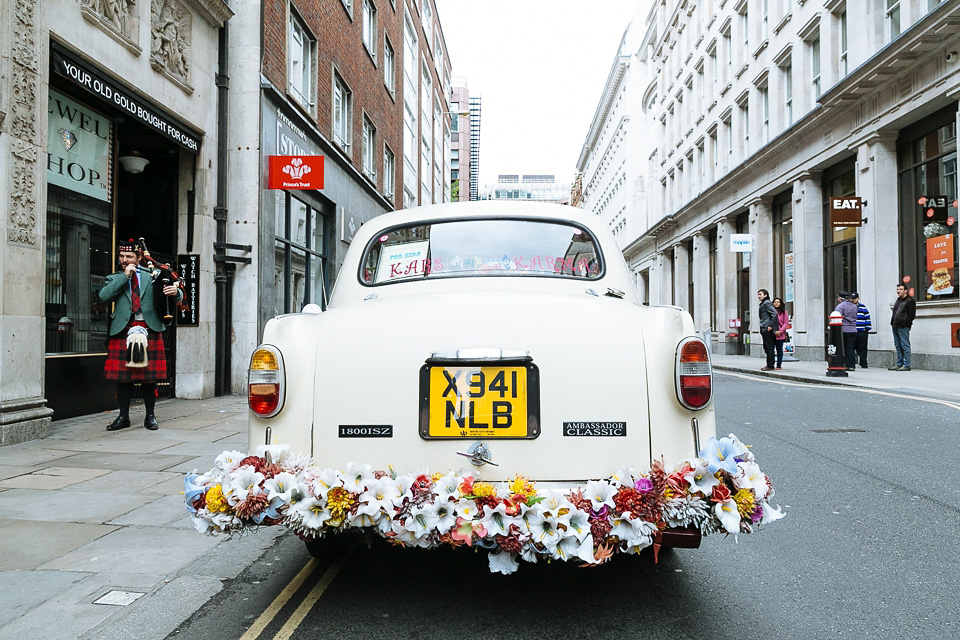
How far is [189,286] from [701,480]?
30.8ft

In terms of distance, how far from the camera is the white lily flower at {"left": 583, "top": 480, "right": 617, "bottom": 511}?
8.19 feet

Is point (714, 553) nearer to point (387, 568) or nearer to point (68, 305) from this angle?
Result: point (387, 568)

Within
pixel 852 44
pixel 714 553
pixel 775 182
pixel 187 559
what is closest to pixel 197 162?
pixel 187 559

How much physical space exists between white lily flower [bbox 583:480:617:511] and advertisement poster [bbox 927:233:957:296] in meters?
15.3

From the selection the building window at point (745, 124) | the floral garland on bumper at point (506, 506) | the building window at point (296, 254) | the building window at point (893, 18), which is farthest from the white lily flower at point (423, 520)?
the building window at point (745, 124)

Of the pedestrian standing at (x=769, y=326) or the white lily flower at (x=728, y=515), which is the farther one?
the pedestrian standing at (x=769, y=326)

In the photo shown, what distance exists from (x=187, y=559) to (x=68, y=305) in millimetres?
5739

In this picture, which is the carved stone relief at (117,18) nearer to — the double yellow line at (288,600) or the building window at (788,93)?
Result: the double yellow line at (288,600)

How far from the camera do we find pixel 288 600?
117 inches

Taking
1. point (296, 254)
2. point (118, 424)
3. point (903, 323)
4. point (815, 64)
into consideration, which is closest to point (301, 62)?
point (296, 254)

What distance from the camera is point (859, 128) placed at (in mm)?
18297

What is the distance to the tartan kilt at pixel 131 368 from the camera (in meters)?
7.18

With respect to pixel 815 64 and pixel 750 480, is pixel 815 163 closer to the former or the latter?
pixel 815 64

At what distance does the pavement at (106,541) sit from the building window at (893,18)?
1797 centimetres
